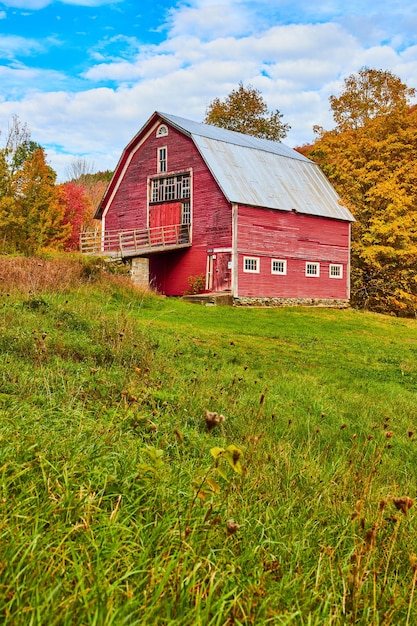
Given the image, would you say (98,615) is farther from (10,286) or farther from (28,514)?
(10,286)

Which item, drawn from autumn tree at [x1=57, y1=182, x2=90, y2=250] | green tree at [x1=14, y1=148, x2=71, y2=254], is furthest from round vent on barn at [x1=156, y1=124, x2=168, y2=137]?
autumn tree at [x1=57, y1=182, x2=90, y2=250]

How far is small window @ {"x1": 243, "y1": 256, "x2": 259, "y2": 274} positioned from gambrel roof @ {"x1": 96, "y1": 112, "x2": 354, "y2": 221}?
7.82 ft

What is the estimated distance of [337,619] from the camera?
2359 millimetres

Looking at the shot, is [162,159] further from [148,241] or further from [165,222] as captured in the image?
[148,241]

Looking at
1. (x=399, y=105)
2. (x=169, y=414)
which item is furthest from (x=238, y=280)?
(x=169, y=414)

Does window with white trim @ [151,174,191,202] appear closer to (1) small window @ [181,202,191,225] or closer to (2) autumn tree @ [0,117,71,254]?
(1) small window @ [181,202,191,225]

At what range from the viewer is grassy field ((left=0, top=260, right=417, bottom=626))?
2.22m

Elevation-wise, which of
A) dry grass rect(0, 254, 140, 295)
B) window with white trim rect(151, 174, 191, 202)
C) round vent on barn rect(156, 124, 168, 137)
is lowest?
dry grass rect(0, 254, 140, 295)

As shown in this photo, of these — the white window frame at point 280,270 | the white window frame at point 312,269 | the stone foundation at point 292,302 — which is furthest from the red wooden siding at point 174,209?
the white window frame at point 312,269

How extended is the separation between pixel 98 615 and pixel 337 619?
3.28 feet

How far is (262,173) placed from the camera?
92.5 feet

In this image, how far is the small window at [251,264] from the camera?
26.2 m

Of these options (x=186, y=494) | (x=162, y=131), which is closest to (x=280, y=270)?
(x=162, y=131)

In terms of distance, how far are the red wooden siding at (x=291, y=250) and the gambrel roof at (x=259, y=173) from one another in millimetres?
572
